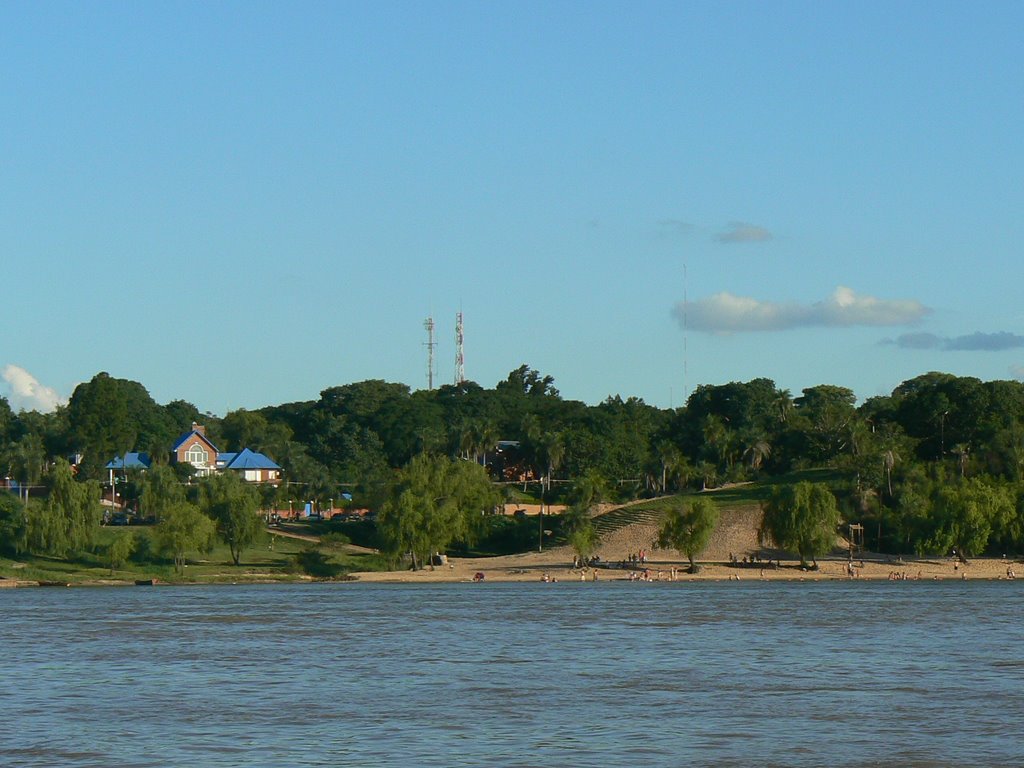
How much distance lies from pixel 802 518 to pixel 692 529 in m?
9.51

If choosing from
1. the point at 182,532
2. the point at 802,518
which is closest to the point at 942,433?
the point at 802,518

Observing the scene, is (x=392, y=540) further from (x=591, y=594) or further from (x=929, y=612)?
(x=929, y=612)

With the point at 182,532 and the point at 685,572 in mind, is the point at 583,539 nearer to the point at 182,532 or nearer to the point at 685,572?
the point at 685,572

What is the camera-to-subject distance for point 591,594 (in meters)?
104

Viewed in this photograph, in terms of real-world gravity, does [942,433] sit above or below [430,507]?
above

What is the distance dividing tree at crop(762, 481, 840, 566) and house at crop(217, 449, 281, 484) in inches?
2914

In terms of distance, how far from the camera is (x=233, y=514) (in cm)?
12325

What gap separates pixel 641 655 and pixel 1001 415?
114m

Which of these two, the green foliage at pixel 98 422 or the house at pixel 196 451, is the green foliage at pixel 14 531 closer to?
the green foliage at pixel 98 422

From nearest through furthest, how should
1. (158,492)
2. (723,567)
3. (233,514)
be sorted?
(233,514) < (723,567) < (158,492)

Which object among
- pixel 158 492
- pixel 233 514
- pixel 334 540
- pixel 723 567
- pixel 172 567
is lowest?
pixel 723 567

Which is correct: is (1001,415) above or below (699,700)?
above

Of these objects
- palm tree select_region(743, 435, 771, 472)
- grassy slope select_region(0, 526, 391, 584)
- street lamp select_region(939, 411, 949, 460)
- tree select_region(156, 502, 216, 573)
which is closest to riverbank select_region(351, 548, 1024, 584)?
grassy slope select_region(0, 526, 391, 584)

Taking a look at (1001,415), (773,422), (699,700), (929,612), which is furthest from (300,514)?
(699,700)
